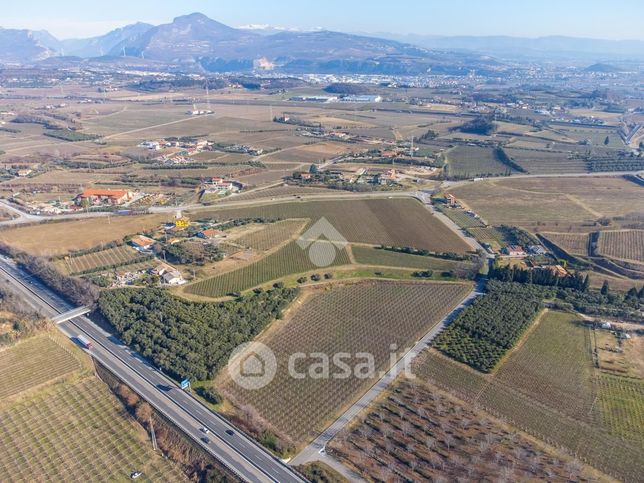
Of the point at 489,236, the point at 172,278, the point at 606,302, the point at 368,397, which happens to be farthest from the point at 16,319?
the point at 606,302

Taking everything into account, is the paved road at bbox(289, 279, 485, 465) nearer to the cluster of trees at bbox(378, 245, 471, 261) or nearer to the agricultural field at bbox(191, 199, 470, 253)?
the cluster of trees at bbox(378, 245, 471, 261)

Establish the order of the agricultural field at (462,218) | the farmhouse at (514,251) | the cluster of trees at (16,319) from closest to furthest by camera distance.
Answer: the cluster of trees at (16,319)
the farmhouse at (514,251)
the agricultural field at (462,218)

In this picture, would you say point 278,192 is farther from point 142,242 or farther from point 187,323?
point 187,323

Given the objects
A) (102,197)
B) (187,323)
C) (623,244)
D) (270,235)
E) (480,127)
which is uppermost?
(480,127)

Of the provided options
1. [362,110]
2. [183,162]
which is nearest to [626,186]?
[183,162]

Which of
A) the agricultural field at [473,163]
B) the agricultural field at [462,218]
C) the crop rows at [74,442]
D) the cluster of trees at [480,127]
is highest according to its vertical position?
the cluster of trees at [480,127]

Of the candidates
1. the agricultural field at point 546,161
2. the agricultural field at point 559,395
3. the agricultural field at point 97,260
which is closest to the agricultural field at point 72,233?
the agricultural field at point 97,260

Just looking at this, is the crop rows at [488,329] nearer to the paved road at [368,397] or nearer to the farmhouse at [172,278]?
the paved road at [368,397]
